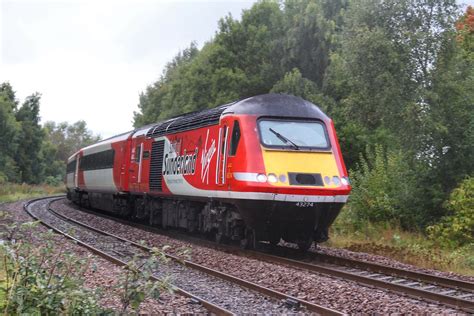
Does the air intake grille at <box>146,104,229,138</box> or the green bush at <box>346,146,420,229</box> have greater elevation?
the air intake grille at <box>146,104,229,138</box>

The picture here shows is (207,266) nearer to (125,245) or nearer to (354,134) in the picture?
(125,245)

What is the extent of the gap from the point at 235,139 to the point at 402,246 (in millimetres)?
5567

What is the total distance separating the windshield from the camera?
40.8ft

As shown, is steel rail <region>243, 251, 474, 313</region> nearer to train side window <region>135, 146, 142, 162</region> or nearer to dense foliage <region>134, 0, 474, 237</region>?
dense foliage <region>134, 0, 474, 237</region>

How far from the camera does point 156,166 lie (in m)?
17.8

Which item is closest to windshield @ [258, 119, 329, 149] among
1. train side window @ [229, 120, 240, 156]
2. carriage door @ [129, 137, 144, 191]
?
train side window @ [229, 120, 240, 156]

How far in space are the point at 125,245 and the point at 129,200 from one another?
24.0 feet

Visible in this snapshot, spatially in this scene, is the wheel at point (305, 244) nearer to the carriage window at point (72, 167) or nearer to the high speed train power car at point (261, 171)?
the high speed train power car at point (261, 171)

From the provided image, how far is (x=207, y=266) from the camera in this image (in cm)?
1136

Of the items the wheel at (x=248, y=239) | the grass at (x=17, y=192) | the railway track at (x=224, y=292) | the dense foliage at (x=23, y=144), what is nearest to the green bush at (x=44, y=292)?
the railway track at (x=224, y=292)

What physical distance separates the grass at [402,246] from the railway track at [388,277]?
6.01 feet

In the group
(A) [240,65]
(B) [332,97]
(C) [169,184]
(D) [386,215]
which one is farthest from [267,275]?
(A) [240,65]

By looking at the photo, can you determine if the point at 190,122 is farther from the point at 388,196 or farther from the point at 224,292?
the point at 388,196

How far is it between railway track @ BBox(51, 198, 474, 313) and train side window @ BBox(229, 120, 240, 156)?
2.23 m
